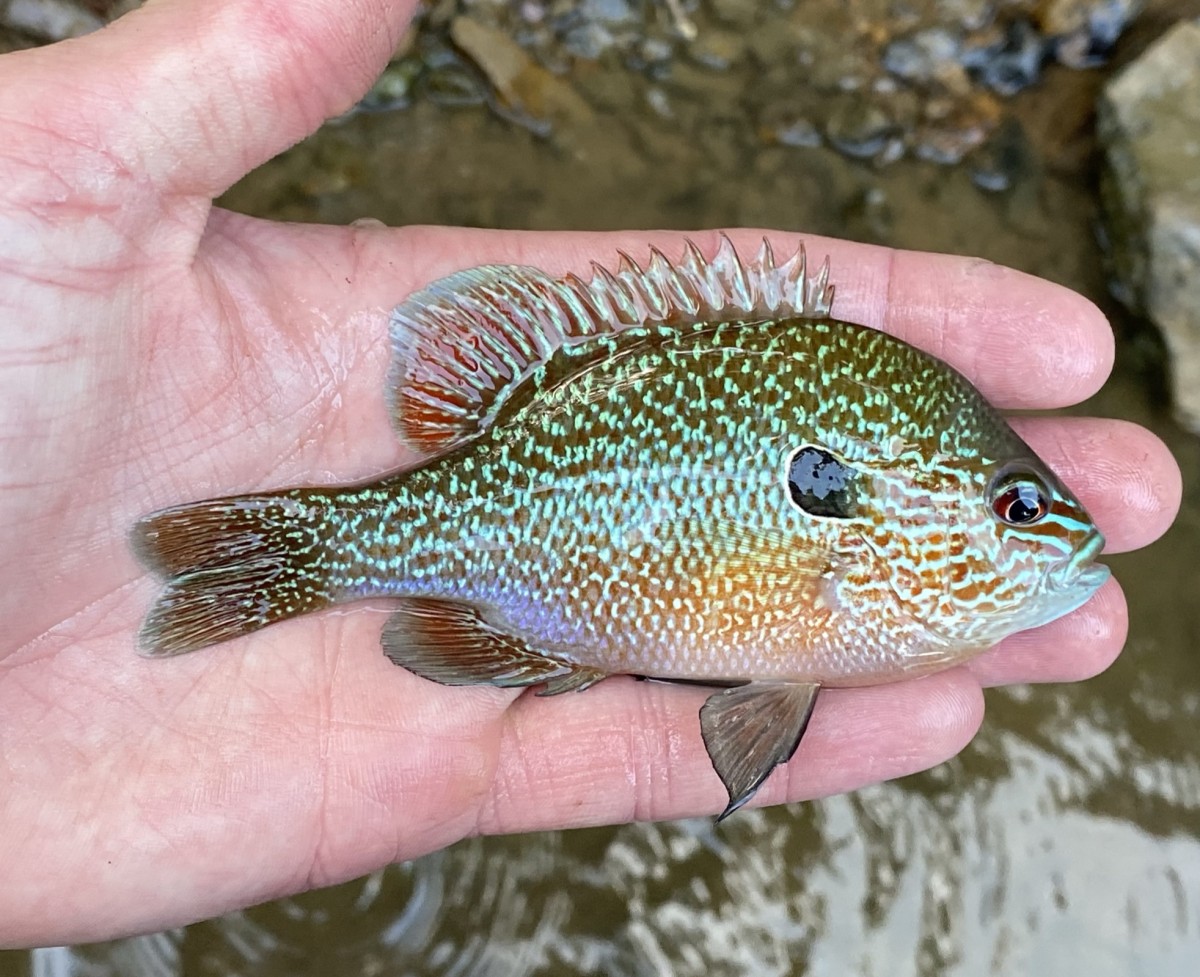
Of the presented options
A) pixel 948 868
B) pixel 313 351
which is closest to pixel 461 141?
pixel 313 351

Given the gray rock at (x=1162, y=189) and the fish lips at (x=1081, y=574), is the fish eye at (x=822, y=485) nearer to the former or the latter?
the fish lips at (x=1081, y=574)

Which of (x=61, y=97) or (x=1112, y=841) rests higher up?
(x=61, y=97)

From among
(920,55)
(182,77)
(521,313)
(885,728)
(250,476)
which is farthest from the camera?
(920,55)

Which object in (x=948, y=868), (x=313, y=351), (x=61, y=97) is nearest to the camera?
(x=61, y=97)

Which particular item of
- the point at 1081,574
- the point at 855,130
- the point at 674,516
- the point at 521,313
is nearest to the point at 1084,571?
the point at 1081,574

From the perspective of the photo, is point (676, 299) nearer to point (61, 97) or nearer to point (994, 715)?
point (61, 97)

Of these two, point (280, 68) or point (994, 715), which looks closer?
point (280, 68)

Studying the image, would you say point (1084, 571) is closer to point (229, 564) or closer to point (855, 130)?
point (229, 564)
